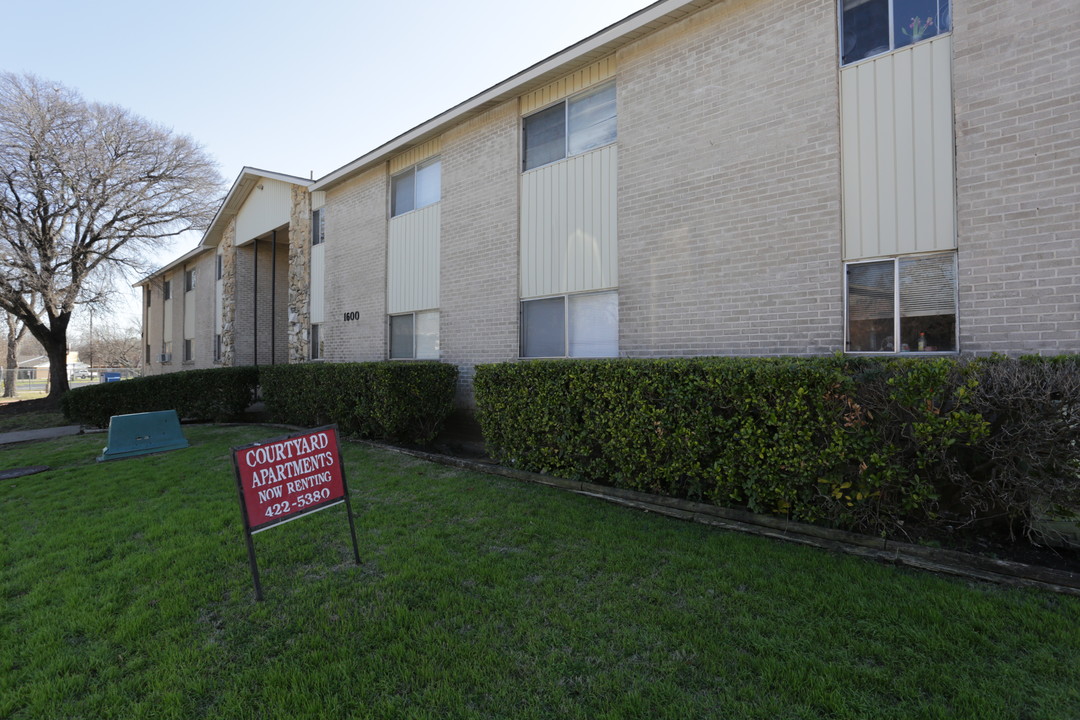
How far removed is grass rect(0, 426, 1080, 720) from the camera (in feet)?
7.92

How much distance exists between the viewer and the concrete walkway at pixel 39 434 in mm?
11440

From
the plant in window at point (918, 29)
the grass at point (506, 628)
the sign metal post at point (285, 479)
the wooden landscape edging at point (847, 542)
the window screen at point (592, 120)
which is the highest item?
the window screen at point (592, 120)

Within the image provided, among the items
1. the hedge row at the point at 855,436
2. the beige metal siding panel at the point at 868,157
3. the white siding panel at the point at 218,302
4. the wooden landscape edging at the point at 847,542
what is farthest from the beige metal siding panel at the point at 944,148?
the white siding panel at the point at 218,302

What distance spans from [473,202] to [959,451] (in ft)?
26.6

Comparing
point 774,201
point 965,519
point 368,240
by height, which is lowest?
point 965,519

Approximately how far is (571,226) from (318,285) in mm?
8406

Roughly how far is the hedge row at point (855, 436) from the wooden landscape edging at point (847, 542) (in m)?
0.11

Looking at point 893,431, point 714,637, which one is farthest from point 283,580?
point 893,431

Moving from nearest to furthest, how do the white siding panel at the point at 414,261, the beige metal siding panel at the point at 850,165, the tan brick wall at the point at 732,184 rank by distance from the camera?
the beige metal siding panel at the point at 850,165, the tan brick wall at the point at 732,184, the white siding panel at the point at 414,261

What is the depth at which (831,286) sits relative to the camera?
18.6 feet

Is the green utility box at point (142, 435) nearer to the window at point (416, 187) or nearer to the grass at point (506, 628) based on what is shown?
the grass at point (506, 628)

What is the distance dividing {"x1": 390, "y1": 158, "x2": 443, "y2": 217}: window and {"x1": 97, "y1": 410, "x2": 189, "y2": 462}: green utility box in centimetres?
604

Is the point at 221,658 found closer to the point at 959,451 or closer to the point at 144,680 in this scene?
the point at 144,680

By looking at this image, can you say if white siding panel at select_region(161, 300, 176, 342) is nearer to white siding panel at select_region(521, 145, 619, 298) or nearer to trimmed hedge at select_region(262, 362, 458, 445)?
trimmed hedge at select_region(262, 362, 458, 445)
